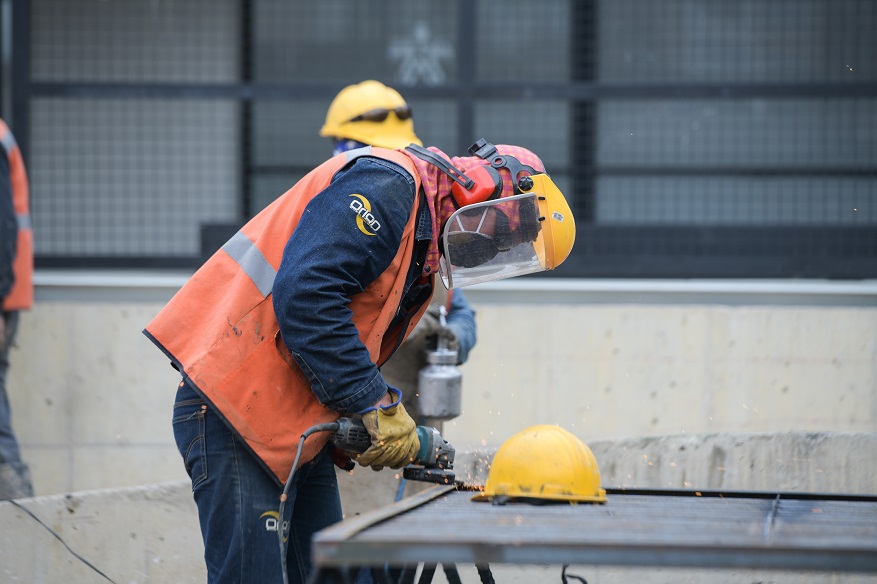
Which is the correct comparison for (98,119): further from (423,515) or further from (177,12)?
(423,515)

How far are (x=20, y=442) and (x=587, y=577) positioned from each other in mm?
3652

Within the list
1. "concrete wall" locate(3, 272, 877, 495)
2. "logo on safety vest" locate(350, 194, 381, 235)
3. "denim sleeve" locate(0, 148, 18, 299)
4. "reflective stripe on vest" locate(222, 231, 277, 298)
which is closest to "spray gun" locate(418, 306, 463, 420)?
"reflective stripe on vest" locate(222, 231, 277, 298)

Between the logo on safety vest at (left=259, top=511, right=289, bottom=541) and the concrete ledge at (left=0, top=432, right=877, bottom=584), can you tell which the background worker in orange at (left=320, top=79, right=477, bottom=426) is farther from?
the logo on safety vest at (left=259, top=511, right=289, bottom=541)

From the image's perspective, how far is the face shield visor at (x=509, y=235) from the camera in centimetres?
303

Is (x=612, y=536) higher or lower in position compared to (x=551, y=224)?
lower

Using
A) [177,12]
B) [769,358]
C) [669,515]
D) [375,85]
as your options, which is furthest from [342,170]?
[177,12]

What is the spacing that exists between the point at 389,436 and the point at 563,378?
11.6 ft

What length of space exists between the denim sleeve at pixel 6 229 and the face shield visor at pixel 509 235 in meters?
3.10

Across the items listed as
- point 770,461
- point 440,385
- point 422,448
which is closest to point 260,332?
point 422,448

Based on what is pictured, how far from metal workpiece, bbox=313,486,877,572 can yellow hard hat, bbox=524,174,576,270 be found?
2.40 ft

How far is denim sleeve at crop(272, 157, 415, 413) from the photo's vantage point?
8.97 ft

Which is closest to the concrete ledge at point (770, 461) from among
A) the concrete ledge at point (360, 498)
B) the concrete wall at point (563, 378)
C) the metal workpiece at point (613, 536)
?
the concrete ledge at point (360, 498)

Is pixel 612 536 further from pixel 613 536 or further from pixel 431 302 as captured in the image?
pixel 431 302

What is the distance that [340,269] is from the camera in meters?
2.74
